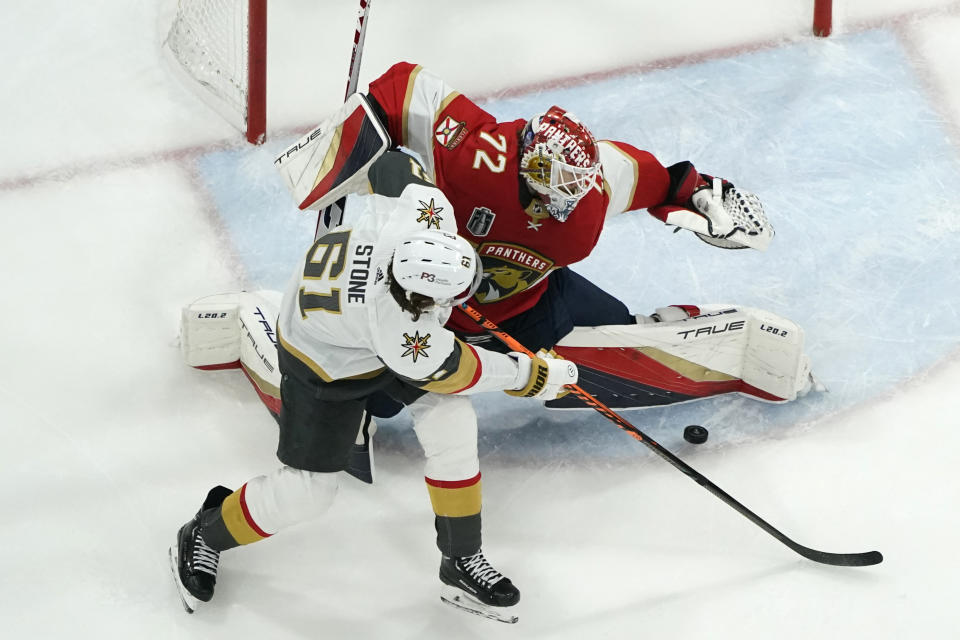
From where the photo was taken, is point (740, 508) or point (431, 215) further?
point (740, 508)

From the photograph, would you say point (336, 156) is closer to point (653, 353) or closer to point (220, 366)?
point (220, 366)

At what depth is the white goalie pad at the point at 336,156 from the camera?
3.70 metres

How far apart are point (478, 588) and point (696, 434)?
0.86 m

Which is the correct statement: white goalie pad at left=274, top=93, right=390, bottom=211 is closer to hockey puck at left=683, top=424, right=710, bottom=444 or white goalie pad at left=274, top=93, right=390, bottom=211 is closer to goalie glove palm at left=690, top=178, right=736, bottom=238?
goalie glove palm at left=690, top=178, right=736, bottom=238

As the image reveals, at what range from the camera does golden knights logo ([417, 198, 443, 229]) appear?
130 inches

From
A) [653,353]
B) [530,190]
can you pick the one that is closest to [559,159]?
[530,190]

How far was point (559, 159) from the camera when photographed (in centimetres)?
342

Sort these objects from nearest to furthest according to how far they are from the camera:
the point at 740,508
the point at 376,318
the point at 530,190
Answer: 1. the point at 376,318
2. the point at 530,190
3. the point at 740,508

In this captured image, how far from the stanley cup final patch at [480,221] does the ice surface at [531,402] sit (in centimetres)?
74

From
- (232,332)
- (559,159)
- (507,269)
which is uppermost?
(559,159)

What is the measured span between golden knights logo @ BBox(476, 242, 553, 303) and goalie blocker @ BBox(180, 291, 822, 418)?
0.27 meters

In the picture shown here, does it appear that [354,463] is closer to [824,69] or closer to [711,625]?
[711,625]

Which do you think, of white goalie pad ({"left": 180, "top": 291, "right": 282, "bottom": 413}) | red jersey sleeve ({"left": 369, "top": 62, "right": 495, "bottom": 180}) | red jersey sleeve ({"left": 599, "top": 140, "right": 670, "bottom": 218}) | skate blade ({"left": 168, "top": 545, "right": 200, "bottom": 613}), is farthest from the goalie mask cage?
skate blade ({"left": 168, "top": 545, "right": 200, "bottom": 613})

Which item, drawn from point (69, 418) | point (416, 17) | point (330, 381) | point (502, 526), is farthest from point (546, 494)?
point (416, 17)
